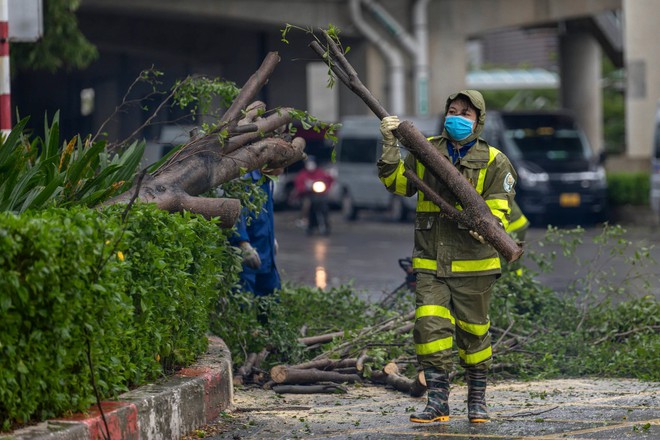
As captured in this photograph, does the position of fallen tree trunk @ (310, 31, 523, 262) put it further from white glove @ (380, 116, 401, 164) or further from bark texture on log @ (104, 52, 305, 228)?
bark texture on log @ (104, 52, 305, 228)

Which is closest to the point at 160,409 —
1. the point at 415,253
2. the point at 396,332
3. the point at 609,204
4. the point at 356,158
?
the point at 415,253

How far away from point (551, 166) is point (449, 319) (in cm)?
1828

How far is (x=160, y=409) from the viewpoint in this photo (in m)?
5.97

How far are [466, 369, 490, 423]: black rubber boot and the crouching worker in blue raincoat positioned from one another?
2098 millimetres

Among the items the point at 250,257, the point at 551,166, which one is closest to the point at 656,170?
the point at 551,166

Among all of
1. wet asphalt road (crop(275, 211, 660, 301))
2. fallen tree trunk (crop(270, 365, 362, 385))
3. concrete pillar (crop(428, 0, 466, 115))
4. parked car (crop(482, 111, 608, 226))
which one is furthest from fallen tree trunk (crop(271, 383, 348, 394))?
concrete pillar (crop(428, 0, 466, 115))

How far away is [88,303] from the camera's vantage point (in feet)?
17.4

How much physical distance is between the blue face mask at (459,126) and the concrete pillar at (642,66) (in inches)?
801

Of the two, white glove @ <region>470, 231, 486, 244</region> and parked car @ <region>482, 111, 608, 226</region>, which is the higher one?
white glove @ <region>470, 231, 486, 244</region>

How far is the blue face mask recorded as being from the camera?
22.1 feet

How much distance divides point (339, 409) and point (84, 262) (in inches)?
91.4

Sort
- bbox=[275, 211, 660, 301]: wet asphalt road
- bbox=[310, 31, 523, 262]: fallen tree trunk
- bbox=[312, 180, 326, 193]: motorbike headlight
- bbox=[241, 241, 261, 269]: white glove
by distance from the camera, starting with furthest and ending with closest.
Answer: bbox=[312, 180, 326, 193]: motorbike headlight
bbox=[275, 211, 660, 301]: wet asphalt road
bbox=[241, 241, 261, 269]: white glove
bbox=[310, 31, 523, 262]: fallen tree trunk

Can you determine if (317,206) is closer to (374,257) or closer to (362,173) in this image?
(362,173)

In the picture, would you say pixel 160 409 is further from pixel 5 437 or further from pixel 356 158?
pixel 356 158
